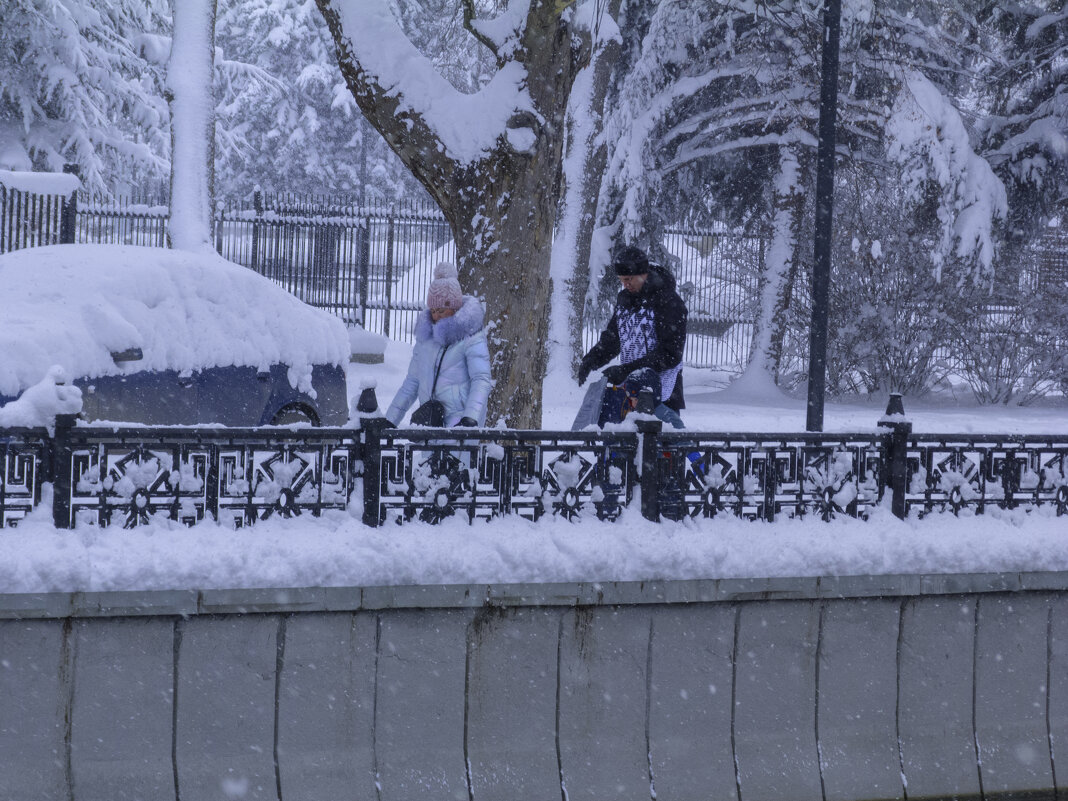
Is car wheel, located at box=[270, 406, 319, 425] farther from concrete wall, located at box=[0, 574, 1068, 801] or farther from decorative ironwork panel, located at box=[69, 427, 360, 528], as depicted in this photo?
concrete wall, located at box=[0, 574, 1068, 801]

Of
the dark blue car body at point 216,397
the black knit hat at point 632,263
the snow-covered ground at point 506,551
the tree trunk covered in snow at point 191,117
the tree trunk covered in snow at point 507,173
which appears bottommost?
the snow-covered ground at point 506,551

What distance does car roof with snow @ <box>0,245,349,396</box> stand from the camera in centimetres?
671

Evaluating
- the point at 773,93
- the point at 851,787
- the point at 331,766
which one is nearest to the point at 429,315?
the point at 331,766

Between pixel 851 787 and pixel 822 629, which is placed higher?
pixel 822 629

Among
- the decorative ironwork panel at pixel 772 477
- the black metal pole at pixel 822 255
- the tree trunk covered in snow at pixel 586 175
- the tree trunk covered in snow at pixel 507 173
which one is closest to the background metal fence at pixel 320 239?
the tree trunk covered in snow at pixel 586 175

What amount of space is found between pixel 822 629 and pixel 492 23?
16.2 ft

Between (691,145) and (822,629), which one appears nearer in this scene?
(822,629)

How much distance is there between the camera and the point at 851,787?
240 inches

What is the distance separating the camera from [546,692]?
569 cm

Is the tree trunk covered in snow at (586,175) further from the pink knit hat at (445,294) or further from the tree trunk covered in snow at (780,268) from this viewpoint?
the pink knit hat at (445,294)

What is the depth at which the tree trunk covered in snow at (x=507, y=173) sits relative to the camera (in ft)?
27.4

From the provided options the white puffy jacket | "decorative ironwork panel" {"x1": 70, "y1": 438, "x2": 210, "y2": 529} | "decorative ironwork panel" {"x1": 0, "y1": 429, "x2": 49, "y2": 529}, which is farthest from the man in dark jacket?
"decorative ironwork panel" {"x1": 0, "y1": 429, "x2": 49, "y2": 529}

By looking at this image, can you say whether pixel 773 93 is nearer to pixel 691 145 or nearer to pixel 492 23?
pixel 691 145

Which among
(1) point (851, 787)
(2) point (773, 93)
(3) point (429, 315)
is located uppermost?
(2) point (773, 93)
